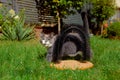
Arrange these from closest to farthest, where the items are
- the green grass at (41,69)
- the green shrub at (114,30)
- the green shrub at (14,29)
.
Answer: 1. the green grass at (41,69)
2. the green shrub at (14,29)
3. the green shrub at (114,30)

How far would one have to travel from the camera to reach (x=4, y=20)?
40.3 feet

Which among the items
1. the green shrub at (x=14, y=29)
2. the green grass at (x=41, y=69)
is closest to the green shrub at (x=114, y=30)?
the green shrub at (x=14, y=29)

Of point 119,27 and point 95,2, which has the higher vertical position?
point 95,2

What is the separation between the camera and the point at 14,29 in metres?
11.7

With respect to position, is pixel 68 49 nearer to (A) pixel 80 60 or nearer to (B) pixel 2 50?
(A) pixel 80 60

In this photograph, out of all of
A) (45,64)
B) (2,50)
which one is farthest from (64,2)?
(45,64)

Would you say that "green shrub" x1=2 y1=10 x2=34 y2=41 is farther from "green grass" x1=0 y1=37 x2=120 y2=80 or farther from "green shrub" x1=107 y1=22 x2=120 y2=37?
"green shrub" x1=107 y1=22 x2=120 y2=37

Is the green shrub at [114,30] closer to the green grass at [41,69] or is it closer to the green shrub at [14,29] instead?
the green shrub at [14,29]

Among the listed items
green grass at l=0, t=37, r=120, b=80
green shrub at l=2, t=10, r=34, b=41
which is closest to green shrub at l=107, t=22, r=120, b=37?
green shrub at l=2, t=10, r=34, b=41

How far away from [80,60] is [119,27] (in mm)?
9722

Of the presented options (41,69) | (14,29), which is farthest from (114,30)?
(41,69)

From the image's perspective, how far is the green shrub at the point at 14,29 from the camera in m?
11.5

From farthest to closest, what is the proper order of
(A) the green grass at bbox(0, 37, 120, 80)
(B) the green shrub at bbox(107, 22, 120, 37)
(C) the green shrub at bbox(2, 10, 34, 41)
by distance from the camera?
(B) the green shrub at bbox(107, 22, 120, 37)
(C) the green shrub at bbox(2, 10, 34, 41)
(A) the green grass at bbox(0, 37, 120, 80)

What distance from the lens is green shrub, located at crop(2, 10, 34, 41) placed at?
11.5 meters
